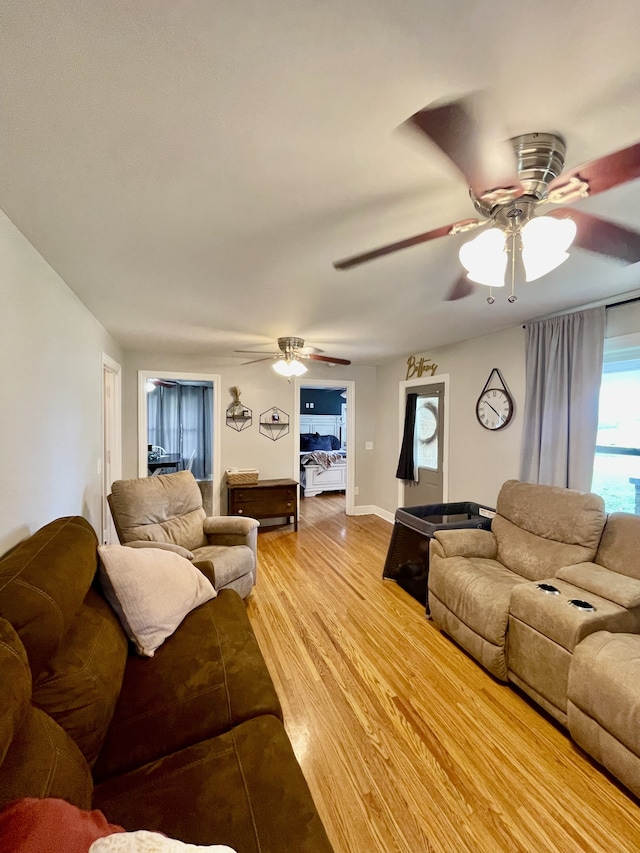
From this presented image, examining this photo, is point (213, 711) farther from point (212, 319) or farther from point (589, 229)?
point (212, 319)

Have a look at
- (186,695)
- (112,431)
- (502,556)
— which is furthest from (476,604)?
(112,431)

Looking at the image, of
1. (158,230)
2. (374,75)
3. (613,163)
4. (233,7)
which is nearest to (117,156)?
(158,230)

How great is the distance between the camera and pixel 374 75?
2.86 feet

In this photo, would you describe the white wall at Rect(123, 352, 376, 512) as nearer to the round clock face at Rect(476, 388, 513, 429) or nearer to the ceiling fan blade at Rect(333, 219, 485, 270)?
the round clock face at Rect(476, 388, 513, 429)

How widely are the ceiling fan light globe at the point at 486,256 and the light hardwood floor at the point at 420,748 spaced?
2007mm

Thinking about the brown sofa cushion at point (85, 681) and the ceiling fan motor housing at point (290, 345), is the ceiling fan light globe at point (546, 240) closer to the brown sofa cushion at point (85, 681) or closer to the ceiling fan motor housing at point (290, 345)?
the brown sofa cushion at point (85, 681)

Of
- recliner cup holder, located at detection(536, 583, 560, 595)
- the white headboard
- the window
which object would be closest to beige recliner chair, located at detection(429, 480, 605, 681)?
recliner cup holder, located at detection(536, 583, 560, 595)

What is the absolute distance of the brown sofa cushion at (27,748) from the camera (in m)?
0.76

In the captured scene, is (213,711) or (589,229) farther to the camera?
(589,229)

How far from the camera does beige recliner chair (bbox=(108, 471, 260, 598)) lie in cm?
271

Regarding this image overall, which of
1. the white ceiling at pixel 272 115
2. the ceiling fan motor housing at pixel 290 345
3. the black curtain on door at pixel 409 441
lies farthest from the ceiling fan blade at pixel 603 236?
the black curtain on door at pixel 409 441

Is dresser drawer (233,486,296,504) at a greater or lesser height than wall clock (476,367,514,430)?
Answer: lesser

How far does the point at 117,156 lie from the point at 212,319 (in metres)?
1.90

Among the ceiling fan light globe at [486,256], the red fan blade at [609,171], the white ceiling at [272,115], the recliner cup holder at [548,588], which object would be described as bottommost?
the recliner cup holder at [548,588]
